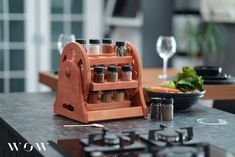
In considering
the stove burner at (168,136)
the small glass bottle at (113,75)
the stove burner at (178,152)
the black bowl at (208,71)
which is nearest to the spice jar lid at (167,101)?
the small glass bottle at (113,75)

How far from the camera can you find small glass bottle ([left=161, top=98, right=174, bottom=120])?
7.44 ft

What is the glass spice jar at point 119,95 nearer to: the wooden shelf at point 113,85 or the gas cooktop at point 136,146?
the wooden shelf at point 113,85

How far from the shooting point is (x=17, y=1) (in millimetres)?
5844

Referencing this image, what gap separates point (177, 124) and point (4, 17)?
13.1 feet

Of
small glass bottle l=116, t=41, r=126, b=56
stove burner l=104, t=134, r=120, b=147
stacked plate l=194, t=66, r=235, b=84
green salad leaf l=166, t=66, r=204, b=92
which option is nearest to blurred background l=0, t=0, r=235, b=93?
stacked plate l=194, t=66, r=235, b=84

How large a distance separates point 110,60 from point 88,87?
18 centimetres

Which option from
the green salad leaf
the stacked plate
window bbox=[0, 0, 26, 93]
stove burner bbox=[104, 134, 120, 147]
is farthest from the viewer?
window bbox=[0, 0, 26, 93]

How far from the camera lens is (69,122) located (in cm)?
225

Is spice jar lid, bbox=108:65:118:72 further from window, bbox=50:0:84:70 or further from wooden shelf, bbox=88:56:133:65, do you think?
window, bbox=50:0:84:70

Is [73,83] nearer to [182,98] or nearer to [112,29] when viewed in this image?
[182,98]

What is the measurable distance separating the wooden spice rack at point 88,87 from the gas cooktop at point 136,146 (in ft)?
1.24

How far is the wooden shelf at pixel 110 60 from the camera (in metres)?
2.27

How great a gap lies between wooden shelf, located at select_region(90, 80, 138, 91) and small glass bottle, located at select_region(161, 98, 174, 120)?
0.48 ft

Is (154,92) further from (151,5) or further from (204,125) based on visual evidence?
(151,5)
